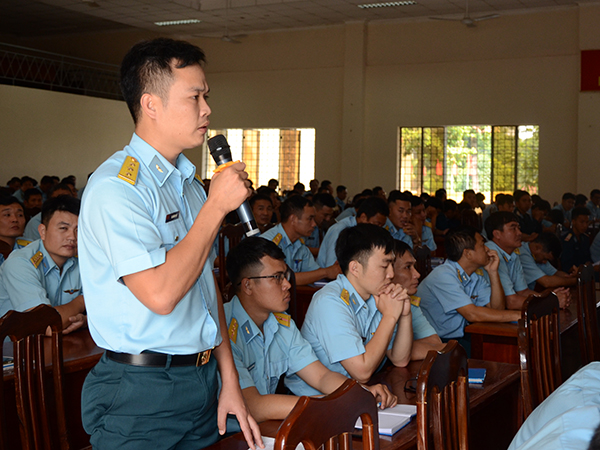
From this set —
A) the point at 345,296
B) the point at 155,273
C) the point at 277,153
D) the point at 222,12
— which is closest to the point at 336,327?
the point at 345,296

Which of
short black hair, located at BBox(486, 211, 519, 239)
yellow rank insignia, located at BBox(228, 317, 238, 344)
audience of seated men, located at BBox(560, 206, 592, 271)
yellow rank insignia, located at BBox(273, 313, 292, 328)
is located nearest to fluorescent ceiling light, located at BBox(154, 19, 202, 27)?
audience of seated men, located at BBox(560, 206, 592, 271)

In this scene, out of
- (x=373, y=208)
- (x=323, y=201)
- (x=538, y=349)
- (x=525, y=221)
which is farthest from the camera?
(x=525, y=221)

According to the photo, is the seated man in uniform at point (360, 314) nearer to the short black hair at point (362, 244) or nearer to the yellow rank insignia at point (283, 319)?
the short black hair at point (362, 244)

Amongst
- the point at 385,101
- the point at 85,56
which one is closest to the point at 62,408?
the point at 385,101

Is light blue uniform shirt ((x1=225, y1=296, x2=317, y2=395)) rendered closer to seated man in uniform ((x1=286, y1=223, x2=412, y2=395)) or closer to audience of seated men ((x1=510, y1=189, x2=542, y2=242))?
seated man in uniform ((x1=286, y1=223, x2=412, y2=395))

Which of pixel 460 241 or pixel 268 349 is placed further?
pixel 460 241

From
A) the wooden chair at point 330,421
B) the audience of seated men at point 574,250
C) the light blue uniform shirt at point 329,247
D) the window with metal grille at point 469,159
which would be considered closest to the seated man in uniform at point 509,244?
the light blue uniform shirt at point 329,247

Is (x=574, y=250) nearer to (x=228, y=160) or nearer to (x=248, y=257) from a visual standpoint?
(x=248, y=257)

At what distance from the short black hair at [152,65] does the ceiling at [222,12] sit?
9.19 metres

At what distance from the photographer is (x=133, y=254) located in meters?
1.11

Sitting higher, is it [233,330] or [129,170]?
[129,170]

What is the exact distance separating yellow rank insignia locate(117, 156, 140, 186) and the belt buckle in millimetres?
378

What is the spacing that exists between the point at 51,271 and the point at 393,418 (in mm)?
1923

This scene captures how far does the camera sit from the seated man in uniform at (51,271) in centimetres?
277
